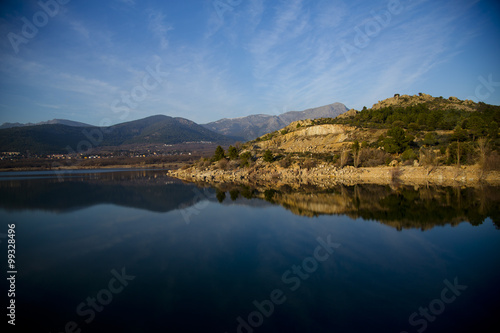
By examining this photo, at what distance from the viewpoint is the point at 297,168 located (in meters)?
39.2

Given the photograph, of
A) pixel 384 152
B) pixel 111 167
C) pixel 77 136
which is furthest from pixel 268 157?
pixel 77 136

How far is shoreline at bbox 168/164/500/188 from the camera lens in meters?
26.8

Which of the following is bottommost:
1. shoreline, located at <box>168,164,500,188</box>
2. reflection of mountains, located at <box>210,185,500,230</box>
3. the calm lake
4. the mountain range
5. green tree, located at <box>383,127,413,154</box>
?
the calm lake

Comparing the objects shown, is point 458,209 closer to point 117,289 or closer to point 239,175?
point 117,289

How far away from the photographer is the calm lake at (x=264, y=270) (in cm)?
565

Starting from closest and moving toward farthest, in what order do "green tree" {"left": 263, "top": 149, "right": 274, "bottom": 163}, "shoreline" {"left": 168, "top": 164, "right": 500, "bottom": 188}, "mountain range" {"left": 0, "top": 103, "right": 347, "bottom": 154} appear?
1. "shoreline" {"left": 168, "top": 164, "right": 500, "bottom": 188}
2. "green tree" {"left": 263, "top": 149, "right": 274, "bottom": 163}
3. "mountain range" {"left": 0, "top": 103, "right": 347, "bottom": 154}

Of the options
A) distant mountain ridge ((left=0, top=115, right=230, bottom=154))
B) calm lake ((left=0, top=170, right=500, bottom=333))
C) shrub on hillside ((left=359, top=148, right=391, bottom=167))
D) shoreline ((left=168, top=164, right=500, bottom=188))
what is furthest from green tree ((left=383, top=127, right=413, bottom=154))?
distant mountain ridge ((left=0, top=115, right=230, bottom=154))

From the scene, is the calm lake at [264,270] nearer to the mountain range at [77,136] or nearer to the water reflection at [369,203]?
the water reflection at [369,203]

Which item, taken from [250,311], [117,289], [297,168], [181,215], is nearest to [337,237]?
[250,311]

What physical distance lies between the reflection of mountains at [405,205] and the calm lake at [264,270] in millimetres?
131

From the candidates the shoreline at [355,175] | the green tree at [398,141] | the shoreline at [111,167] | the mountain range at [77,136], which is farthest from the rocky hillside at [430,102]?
the mountain range at [77,136]

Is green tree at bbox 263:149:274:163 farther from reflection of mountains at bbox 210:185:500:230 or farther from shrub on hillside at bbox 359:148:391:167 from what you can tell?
Result: reflection of mountains at bbox 210:185:500:230

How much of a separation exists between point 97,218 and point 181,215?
492 centimetres

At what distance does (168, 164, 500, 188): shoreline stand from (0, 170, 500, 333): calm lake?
40.9ft
